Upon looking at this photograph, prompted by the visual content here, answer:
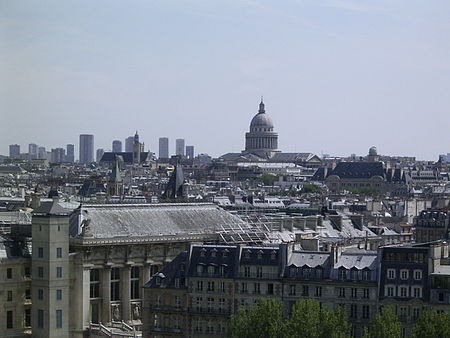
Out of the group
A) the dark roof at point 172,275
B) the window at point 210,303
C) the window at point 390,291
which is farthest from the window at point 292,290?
the dark roof at point 172,275

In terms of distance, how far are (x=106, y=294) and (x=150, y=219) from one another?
848 cm

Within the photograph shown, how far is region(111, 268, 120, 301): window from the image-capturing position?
92.3 m

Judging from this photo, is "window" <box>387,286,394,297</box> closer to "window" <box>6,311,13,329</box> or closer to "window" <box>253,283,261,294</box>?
"window" <box>253,283,261,294</box>

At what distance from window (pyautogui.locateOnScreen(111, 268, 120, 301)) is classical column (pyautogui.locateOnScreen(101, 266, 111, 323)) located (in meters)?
1.15

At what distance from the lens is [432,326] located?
64.6 metres

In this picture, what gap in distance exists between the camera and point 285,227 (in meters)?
115

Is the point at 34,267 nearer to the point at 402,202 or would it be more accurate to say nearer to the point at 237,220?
the point at 237,220

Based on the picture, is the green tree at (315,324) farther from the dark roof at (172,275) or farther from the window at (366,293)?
the dark roof at (172,275)

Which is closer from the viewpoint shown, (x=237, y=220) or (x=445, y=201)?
(x=237, y=220)

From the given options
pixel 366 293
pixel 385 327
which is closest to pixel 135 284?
pixel 366 293

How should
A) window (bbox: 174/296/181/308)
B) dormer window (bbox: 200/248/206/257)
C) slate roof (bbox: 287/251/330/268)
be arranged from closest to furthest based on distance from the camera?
slate roof (bbox: 287/251/330/268)
window (bbox: 174/296/181/308)
dormer window (bbox: 200/248/206/257)

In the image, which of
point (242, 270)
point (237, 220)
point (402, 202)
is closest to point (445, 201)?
point (402, 202)

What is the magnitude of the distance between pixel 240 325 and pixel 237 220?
35.8 metres

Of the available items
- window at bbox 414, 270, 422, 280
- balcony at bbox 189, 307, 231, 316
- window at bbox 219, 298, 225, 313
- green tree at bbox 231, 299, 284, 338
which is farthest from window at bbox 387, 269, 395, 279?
window at bbox 219, 298, 225, 313
